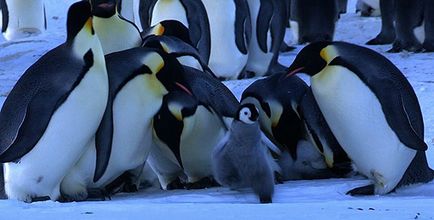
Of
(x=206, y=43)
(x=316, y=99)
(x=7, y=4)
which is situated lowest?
(x=7, y=4)

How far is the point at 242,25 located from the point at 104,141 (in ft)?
10.6

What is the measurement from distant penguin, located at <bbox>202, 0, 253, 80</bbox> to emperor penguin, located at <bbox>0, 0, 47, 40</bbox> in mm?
3568

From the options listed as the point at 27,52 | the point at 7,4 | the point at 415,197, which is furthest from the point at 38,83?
the point at 7,4

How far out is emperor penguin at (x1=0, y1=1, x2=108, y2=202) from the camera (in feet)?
12.3

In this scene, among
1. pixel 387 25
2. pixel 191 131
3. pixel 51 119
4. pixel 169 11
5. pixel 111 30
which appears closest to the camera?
pixel 51 119

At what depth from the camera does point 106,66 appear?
4086mm

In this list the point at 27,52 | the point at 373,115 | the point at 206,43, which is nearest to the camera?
the point at 373,115

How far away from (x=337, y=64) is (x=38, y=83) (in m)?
1.10

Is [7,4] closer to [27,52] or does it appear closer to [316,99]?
[27,52]

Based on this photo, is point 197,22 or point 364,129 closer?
point 364,129

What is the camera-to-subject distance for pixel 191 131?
13.9 feet

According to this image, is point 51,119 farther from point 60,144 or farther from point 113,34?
point 113,34

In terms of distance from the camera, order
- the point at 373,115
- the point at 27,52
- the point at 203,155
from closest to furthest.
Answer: the point at 373,115
the point at 203,155
the point at 27,52

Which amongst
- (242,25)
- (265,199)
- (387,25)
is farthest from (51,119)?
(387,25)
